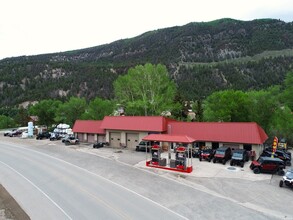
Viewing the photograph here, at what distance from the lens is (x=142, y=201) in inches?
813

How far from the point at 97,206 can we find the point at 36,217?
154 inches

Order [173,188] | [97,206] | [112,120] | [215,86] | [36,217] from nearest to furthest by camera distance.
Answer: [36,217]
[97,206]
[173,188]
[112,120]
[215,86]

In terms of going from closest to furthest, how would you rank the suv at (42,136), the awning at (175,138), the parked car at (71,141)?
the awning at (175,138) → the parked car at (71,141) → the suv at (42,136)

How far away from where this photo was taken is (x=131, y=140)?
149 feet

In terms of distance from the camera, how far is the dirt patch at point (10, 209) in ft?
58.7

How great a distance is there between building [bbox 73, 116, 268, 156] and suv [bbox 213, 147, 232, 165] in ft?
7.57

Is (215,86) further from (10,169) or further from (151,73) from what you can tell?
(10,169)

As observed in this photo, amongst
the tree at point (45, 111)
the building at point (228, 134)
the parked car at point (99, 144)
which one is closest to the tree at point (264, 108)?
the building at point (228, 134)

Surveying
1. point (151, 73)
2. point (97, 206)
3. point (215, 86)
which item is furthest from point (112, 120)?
point (215, 86)

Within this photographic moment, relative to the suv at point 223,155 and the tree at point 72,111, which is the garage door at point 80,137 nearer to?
the tree at point 72,111

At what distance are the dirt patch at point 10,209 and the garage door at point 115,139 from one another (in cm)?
2439

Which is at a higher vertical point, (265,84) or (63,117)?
(265,84)

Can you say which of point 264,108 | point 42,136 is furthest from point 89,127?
point 264,108

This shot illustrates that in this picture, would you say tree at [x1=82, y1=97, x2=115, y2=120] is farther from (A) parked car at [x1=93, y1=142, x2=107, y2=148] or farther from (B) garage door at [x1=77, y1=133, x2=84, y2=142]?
(A) parked car at [x1=93, y1=142, x2=107, y2=148]
